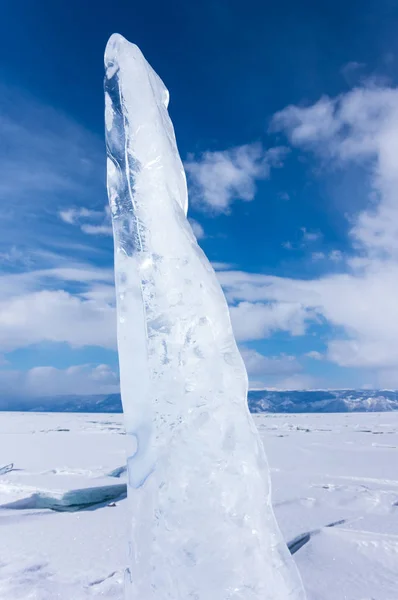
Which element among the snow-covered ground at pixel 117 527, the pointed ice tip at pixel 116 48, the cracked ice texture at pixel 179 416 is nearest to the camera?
the cracked ice texture at pixel 179 416

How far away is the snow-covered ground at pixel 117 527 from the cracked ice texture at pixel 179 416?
74cm

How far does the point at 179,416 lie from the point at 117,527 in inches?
93.4

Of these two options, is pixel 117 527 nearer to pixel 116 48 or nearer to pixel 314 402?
pixel 116 48

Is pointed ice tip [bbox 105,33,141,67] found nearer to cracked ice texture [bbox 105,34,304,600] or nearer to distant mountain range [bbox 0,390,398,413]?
cracked ice texture [bbox 105,34,304,600]

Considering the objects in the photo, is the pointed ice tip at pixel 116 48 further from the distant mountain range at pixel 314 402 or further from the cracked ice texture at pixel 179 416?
the distant mountain range at pixel 314 402

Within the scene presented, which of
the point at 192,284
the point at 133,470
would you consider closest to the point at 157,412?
the point at 133,470

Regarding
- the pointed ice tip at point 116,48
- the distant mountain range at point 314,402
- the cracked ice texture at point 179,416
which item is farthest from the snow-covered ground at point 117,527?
the distant mountain range at point 314,402

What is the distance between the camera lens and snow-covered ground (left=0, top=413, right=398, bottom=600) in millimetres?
2777

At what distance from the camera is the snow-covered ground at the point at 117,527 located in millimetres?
2777

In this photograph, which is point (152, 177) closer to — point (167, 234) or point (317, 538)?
point (167, 234)

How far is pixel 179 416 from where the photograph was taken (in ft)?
7.61

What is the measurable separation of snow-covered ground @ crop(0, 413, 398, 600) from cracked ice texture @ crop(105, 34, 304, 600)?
0.74 metres

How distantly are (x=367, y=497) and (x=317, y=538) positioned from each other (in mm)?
1964

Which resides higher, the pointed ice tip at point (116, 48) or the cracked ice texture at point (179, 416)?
the pointed ice tip at point (116, 48)
